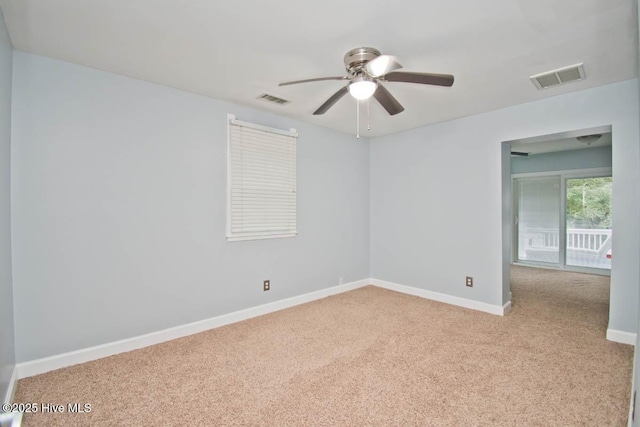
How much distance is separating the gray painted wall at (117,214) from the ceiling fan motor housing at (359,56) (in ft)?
5.41

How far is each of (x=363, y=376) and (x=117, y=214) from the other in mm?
2400

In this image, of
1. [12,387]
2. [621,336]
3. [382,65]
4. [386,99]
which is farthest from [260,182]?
[621,336]

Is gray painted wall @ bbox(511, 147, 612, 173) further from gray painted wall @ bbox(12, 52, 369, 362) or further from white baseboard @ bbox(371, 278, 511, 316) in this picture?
gray painted wall @ bbox(12, 52, 369, 362)

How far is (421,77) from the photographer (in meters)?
1.97

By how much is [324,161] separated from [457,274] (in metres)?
2.30

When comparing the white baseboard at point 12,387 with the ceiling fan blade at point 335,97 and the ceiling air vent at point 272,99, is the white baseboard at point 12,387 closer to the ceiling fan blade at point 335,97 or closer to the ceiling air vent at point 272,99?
the ceiling fan blade at point 335,97

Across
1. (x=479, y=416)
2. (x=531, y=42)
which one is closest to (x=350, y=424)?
(x=479, y=416)

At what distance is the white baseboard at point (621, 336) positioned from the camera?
8.99 feet

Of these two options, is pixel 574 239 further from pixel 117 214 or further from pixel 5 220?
pixel 5 220

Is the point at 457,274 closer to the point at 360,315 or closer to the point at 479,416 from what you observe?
the point at 360,315

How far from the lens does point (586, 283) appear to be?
16.4ft

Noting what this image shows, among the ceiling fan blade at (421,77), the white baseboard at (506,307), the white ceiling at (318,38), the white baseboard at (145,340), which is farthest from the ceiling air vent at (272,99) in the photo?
the white baseboard at (506,307)

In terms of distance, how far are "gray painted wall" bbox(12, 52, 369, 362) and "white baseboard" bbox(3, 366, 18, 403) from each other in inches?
4.8

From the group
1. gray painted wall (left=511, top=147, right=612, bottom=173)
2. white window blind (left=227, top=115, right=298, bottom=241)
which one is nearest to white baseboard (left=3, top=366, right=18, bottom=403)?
white window blind (left=227, top=115, right=298, bottom=241)
